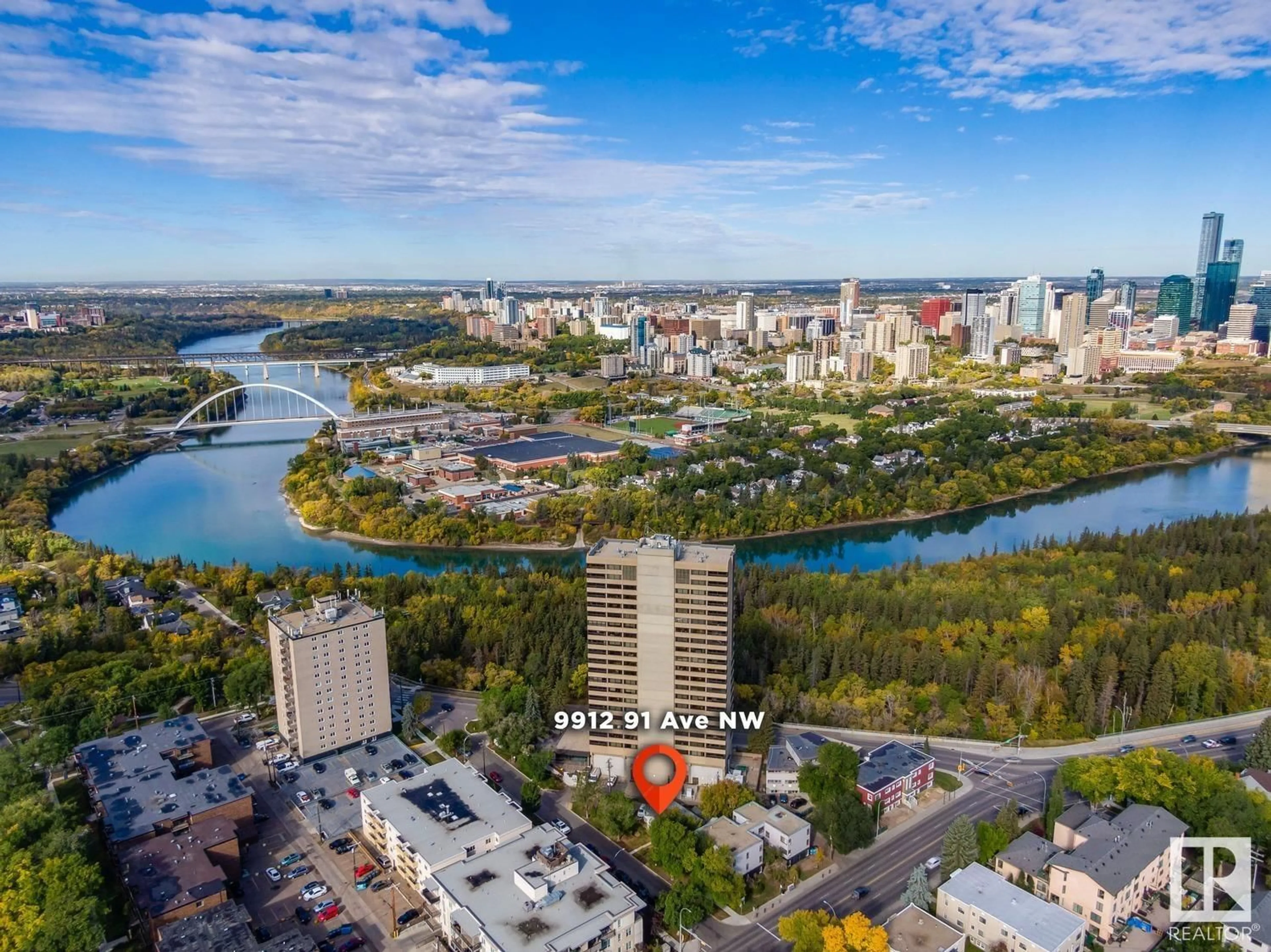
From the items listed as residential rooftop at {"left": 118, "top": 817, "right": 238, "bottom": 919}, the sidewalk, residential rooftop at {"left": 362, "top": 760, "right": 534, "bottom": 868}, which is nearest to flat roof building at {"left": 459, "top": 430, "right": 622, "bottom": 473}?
residential rooftop at {"left": 362, "top": 760, "right": 534, "bottom": 868}

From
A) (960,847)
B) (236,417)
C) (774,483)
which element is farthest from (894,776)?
(236,417)

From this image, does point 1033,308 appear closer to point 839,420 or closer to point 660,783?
point 839,420

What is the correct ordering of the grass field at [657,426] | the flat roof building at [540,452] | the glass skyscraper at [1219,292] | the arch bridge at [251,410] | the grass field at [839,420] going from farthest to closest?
the glass skyscraper at [1219,292] → the grass field at [839,420] → the arch bridge at [251,410] → the grass field at [657,426] → the flat roof building at [540,452]

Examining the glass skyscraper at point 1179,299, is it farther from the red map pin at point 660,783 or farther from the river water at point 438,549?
the red map pin at point 660,783

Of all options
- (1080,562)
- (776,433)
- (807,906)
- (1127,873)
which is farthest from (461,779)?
(776,433)

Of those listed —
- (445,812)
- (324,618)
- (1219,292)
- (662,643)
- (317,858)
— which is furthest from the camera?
(1219,292)

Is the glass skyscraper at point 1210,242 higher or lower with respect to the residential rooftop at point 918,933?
higher

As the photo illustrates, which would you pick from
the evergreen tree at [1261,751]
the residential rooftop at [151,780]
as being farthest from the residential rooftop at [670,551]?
the evergreen tree at [1261,751]
